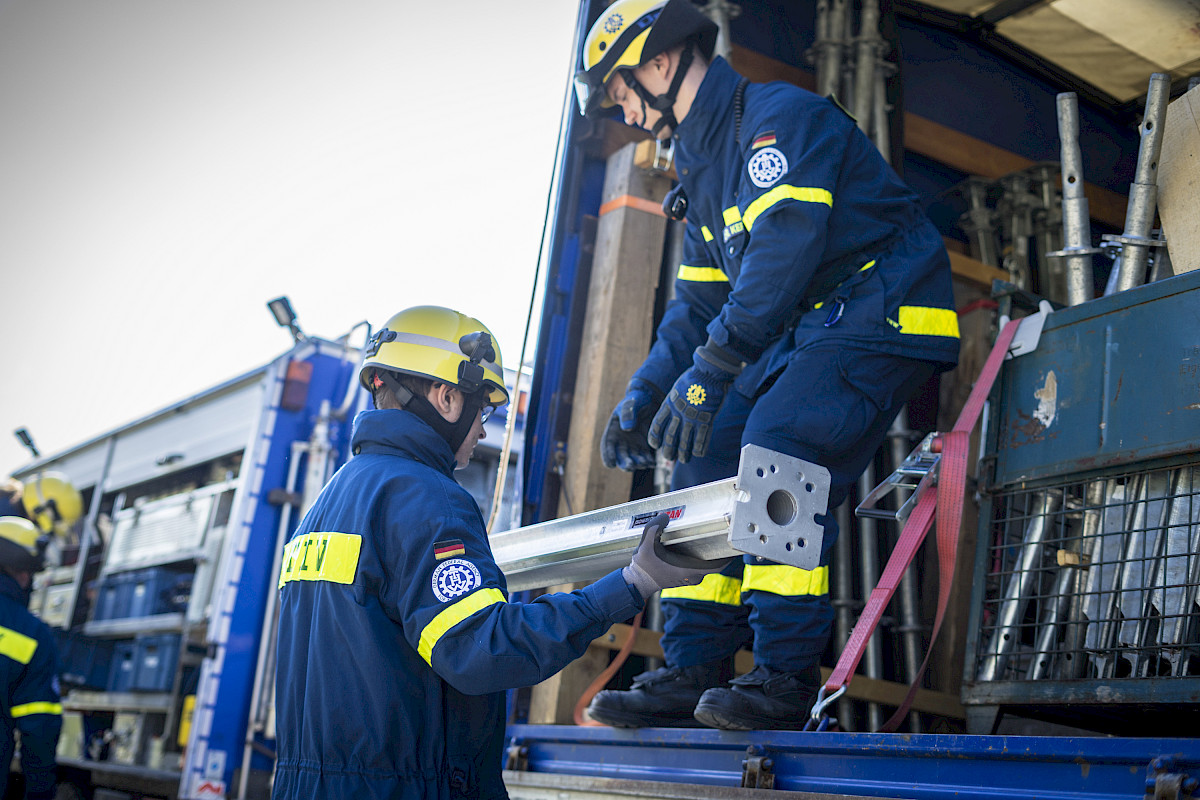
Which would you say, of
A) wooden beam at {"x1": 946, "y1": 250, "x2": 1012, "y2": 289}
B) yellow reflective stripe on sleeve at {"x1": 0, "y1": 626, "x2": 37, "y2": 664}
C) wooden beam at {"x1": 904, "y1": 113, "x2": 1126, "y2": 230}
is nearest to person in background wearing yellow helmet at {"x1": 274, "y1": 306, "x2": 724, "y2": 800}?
wooden beam at {"x1": 946, "y1": 250, "x2": 1012, "y2": 289}

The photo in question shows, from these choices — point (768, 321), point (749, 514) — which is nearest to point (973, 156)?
point (768, 321)

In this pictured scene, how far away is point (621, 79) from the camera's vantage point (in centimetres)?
340

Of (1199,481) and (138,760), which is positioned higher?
(1199,481)

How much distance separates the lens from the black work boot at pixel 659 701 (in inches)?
118

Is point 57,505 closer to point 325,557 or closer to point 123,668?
point 123,668

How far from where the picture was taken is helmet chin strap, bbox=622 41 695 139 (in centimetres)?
332

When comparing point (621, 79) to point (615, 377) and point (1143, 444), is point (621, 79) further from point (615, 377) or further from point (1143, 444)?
point (1143, 444)

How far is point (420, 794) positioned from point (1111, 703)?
5.11ft

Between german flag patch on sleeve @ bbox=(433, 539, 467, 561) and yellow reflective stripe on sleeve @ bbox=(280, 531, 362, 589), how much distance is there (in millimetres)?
179

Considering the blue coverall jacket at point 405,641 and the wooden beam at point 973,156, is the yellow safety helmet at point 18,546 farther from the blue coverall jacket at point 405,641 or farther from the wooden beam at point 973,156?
the wooden beam at point 973,156

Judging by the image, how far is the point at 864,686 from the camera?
3754 mm

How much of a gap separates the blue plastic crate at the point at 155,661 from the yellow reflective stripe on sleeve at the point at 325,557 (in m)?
4.22

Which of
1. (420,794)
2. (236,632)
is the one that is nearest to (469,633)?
(420,794)

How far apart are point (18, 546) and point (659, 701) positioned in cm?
438
